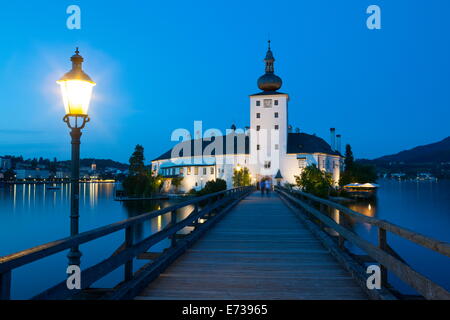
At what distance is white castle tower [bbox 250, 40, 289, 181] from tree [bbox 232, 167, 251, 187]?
14.1 feet

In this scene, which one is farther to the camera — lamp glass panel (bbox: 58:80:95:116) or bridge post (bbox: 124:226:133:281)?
lamp glass panel (bbox: 58:80:95:116)

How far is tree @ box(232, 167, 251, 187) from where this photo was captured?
6062cm

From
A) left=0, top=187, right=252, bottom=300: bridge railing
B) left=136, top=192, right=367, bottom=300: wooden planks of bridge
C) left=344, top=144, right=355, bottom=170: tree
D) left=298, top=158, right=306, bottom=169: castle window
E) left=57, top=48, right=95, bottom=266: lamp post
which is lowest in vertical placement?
left=136, top=192, right=367, bottom=300: wooden planks of bridge

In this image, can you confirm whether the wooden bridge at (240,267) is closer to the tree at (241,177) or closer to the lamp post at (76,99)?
the lamp post at (76,99)

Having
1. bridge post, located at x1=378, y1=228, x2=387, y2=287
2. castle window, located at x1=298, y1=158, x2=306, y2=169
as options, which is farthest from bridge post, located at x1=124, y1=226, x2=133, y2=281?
castle window, located at x1=298, y1=158, x2=306, y2=169

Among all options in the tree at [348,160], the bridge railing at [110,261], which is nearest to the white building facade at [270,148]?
the tree at [348,160]

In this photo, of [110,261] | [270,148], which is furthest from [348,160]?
[110,261]

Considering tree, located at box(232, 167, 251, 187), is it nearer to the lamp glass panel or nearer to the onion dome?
the onion dome

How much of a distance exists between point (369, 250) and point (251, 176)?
62.7 meters

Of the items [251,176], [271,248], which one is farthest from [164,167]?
[271,248]

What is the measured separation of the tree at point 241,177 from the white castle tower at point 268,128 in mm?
4298

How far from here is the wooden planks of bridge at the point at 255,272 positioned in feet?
16.5

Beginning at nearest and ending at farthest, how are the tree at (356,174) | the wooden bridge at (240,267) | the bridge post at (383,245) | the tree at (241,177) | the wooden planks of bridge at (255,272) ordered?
1. the wooden bridge at (240,267)
2. the bridge post at (383,245)
3. the wooden planks of bridge at (255,272)
4. the tree at (241,177)
5. the tree at (356,174)
